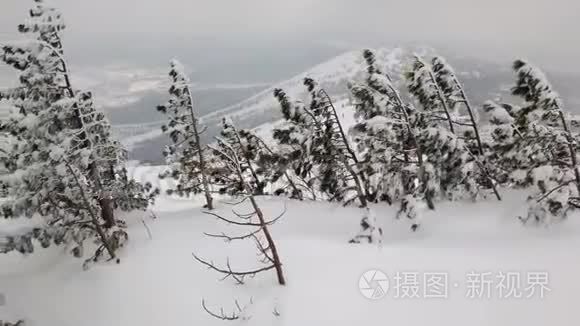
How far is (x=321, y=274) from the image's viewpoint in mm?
12133

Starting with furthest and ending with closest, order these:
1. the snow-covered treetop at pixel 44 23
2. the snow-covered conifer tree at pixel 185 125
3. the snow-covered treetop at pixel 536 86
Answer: the snow-covered conifer tree at pixel 185 125 → the snow-covered treetop at pixel 44 23 → the snow-covered treetop at pixel 536 86

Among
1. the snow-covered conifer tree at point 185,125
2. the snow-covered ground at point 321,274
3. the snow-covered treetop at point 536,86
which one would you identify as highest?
the snow-covered treetop at point 536,86

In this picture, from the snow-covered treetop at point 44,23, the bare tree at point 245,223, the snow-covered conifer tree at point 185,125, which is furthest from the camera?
the snow-covered conifer tree at point 185,125

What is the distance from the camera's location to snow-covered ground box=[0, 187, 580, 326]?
10.3 m

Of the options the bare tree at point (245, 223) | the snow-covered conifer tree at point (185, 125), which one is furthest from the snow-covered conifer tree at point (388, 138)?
the snow-covered conifer tree at point (185, 125)

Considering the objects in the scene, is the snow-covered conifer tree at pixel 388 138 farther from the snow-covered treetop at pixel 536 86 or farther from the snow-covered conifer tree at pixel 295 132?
the snow-covered treetop at pixel 536 86

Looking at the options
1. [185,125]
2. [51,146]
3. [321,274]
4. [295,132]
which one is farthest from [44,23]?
[321,274]

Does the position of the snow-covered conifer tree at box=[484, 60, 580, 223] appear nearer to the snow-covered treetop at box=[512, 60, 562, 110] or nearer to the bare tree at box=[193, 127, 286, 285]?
the snow-covered treetop at box=[512, 60, 562, 110]

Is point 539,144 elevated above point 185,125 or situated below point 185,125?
above

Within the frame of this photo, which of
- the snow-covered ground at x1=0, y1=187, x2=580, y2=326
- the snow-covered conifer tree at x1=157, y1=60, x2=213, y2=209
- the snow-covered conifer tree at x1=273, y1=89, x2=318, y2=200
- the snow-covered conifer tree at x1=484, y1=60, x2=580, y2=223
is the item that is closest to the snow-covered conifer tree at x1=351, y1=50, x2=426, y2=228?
the snow-covered ground at x1=0, y1=187, x2=580, y2=326

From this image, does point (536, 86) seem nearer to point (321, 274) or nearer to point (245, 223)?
point (321, 274)

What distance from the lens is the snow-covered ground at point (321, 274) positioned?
33.7ft

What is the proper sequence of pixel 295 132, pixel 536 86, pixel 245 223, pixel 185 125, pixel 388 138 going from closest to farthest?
pixel 245 223, pixel 536 86, pixel 388 138, pixel 295 132, pixel 185 125

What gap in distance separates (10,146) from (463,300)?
A: 16.8 meters
